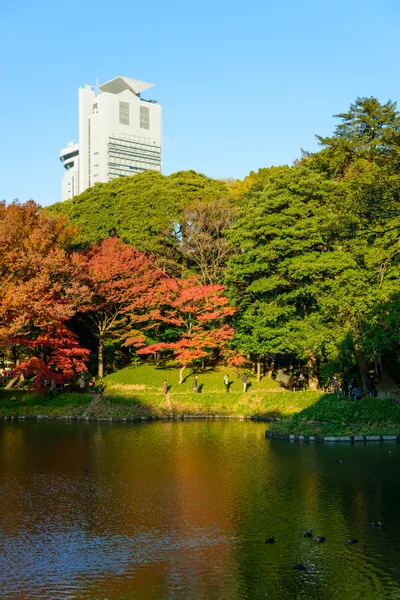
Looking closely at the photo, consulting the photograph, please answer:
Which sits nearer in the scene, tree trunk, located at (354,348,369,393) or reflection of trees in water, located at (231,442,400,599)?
reflection of trees in water, located at (231,442,400,599)

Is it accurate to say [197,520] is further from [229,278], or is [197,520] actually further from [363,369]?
[229,278]

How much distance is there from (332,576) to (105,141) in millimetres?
140463

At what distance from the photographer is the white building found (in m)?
144

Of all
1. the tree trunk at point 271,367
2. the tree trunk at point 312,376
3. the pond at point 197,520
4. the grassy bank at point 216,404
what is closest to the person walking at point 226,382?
the grassy bank at point 216,404

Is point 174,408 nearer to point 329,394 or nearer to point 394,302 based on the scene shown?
point 329,394

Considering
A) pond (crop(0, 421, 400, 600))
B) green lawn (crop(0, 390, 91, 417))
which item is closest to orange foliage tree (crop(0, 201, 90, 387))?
green lawn (crop(0, 390, 91, 417))

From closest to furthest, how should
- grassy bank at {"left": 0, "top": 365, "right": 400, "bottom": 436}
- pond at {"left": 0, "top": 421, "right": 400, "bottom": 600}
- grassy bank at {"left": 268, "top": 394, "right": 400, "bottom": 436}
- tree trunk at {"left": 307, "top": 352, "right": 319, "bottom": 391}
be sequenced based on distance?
pond at {"left": 0, "top": 421, "right": 400, "bottom": 600}
grassy bank at {"left": 268, "top": 394, "right": 400, "bottom": 436}
grassy bank at {"left": 0, "top": 365, "right": 400, "bottom": 436}
tree trunk at {"left": 307, "top": 352, "right": 319, "bottom": 391}

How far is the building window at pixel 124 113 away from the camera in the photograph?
146125 mm

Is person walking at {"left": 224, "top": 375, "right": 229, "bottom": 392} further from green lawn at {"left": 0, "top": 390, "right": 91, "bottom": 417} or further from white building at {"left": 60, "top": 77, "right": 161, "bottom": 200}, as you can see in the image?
white building at {"left": 60, "top": 77, "right": 161, "bottom": 200}

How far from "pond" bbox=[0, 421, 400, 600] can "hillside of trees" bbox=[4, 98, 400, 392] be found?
10.3 meters

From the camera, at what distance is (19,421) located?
3903 centimetres

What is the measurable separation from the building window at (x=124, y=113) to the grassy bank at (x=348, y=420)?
125 m

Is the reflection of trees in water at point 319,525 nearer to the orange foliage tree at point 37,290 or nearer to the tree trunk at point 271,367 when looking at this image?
the orange foliage tree at point 37,290

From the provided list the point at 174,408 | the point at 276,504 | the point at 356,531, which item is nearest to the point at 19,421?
the point at 174,408
